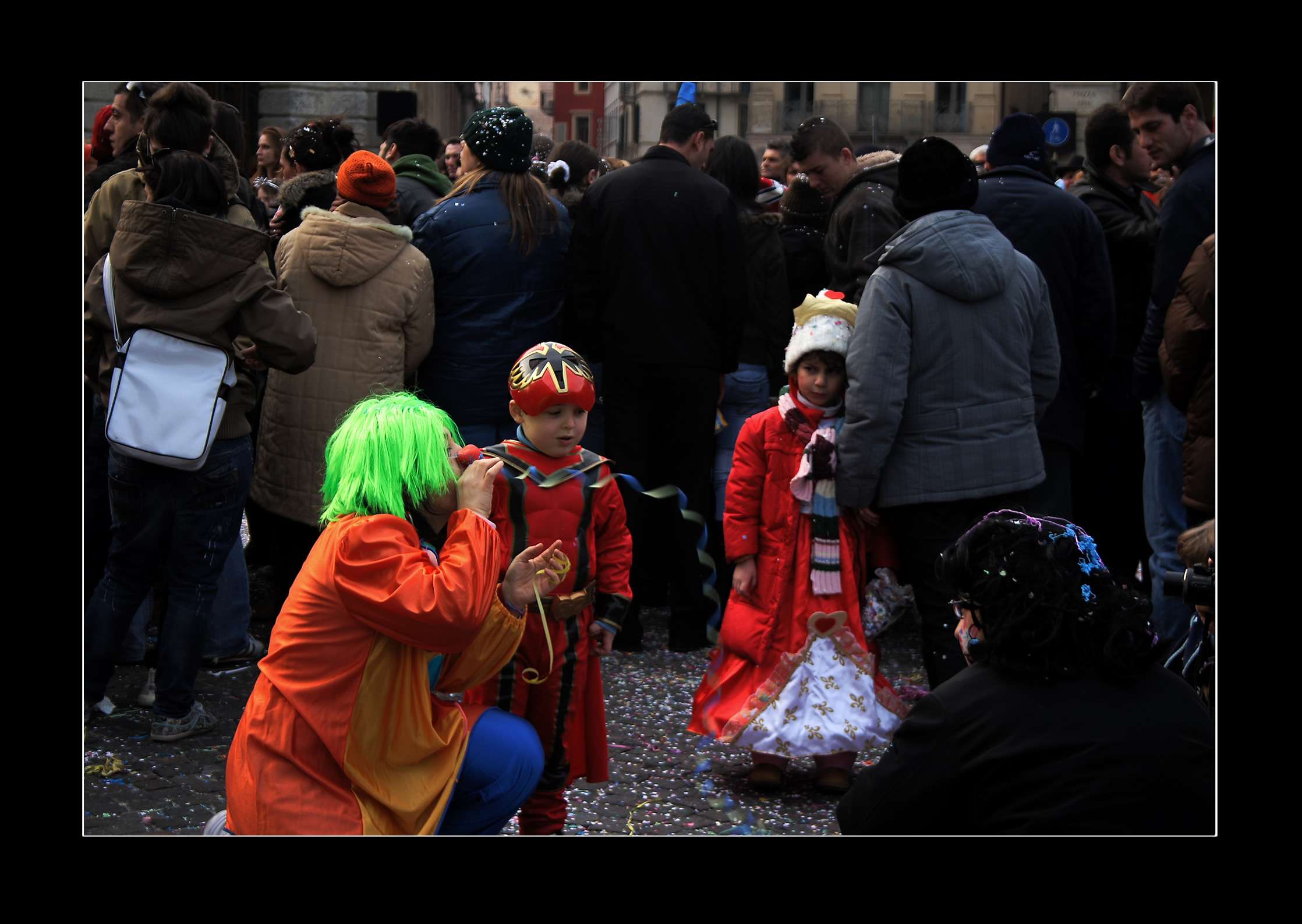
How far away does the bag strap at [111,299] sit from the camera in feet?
13.5

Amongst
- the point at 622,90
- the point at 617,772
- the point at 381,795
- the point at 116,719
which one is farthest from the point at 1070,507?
the point at 622,90

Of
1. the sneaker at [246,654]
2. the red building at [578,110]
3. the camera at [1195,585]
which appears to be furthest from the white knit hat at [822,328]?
the red building at [578,110]

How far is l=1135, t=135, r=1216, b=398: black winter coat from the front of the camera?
4820 mm

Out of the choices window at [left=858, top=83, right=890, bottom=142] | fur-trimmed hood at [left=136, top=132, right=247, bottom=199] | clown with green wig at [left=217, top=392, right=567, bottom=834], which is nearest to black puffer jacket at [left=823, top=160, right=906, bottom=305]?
fur-trimmed hood at [left=136, top=132, right=247, bottom=199]

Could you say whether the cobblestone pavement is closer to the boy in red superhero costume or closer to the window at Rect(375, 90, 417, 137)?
the boy in red superhero costume

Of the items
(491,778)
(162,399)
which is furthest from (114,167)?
(491,778)

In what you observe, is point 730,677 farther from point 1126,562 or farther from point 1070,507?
point 1126,562

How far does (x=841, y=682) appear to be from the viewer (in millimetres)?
4035

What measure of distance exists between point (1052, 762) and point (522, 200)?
3.84 metres

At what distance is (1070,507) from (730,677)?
1821mm

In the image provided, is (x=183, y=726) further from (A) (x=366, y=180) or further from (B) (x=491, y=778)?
(A) (x=366, y=180)

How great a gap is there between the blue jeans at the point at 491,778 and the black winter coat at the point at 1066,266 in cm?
284

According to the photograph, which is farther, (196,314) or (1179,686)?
(196,314)

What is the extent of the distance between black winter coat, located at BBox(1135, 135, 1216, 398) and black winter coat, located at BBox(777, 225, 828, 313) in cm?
161
